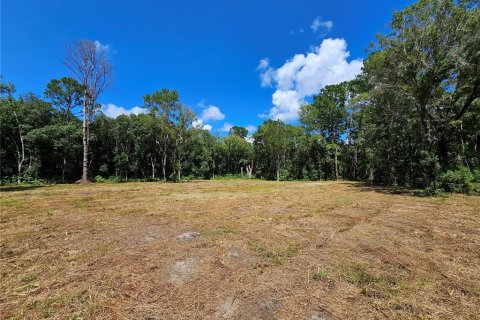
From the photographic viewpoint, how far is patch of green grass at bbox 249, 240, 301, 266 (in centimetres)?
381

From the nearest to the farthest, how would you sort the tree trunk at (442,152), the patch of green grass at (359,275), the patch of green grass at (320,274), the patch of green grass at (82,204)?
1. the patch of green grass at (359,275)
2. the patch of green grass at (320,274)
3. the patch of green grass at (82,204)
4. the tree trunk at (442,152)

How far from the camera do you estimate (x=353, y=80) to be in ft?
97.0

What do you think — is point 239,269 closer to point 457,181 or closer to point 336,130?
point 457,181

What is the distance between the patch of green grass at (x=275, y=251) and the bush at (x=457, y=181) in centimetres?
1205

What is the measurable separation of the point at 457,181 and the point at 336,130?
797 inches

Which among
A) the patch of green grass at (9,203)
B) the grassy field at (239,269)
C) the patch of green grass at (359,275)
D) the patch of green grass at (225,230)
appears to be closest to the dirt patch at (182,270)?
the grassy field at (239,269)

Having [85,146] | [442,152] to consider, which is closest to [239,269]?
[442,152]

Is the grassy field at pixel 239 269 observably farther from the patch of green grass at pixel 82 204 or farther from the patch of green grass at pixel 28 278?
the patch of green grass at pixel 82 204

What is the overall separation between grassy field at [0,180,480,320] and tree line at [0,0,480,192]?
28.7ft

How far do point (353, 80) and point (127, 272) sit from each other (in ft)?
108

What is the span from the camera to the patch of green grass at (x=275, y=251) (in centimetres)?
381

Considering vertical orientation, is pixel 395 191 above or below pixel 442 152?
below

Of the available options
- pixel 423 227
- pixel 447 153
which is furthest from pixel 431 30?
pixel 423 227

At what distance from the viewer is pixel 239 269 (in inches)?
135
